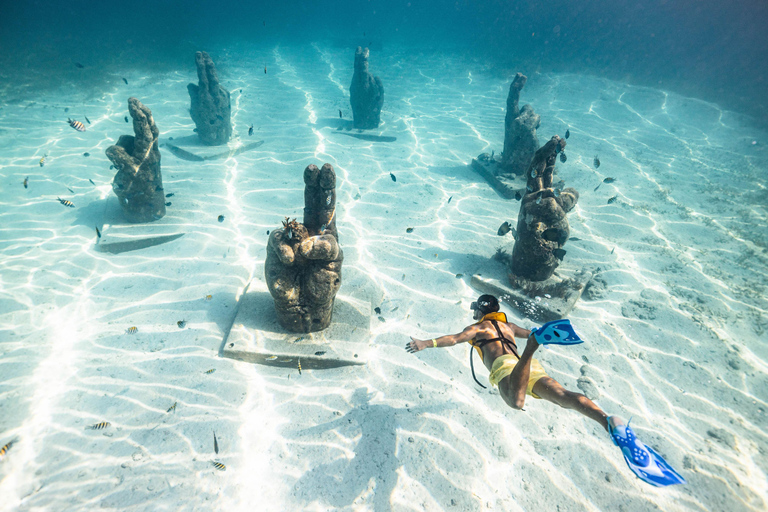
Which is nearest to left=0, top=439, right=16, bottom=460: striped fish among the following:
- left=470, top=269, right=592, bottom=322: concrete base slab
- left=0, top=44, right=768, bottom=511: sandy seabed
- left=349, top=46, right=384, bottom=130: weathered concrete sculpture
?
left=0, top=44, right=768, bottom=511: sandy seabed

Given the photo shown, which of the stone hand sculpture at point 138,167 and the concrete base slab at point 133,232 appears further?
the stone hand sculpture at point 138,167

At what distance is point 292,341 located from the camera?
5094 mm

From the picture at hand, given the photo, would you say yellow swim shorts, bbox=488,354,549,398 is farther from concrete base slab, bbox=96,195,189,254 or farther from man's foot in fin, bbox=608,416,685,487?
concrete base slab, bbox=96,195,189,254

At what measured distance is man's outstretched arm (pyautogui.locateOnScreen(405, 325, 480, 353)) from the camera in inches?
141

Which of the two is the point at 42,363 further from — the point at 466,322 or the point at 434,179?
the point at 434,179

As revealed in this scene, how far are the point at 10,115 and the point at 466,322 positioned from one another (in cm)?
2313

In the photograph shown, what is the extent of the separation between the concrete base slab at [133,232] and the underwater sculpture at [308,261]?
186 inches

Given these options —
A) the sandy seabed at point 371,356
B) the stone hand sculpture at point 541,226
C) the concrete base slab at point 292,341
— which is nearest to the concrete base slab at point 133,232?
the sandy seabed at point 371,356

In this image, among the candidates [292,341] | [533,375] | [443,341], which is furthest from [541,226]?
[292,341]

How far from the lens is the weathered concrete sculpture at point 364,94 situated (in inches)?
557

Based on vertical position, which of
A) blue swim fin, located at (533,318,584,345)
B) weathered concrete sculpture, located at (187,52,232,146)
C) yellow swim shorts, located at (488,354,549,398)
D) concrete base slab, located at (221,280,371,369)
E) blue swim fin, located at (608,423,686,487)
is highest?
weathered concrete sculpture, located at (187,52,232,146)

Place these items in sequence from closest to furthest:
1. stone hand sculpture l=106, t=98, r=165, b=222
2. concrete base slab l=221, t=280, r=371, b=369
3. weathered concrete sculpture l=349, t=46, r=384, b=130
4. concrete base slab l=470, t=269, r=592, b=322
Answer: concrete base slab l=221, t=280, r=371, b=369
concrete base slab l=470, t=269, r=592, b=322
stone hand sculpture l=106, t=98, r=165, b=222
weathered concrete sculpture l=349, t=46, r=384, b=130

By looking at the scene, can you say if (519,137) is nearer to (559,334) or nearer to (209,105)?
(559,334)

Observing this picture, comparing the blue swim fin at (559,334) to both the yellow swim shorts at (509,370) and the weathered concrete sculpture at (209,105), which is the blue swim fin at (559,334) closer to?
the yellow swim shorts at (509,370)
